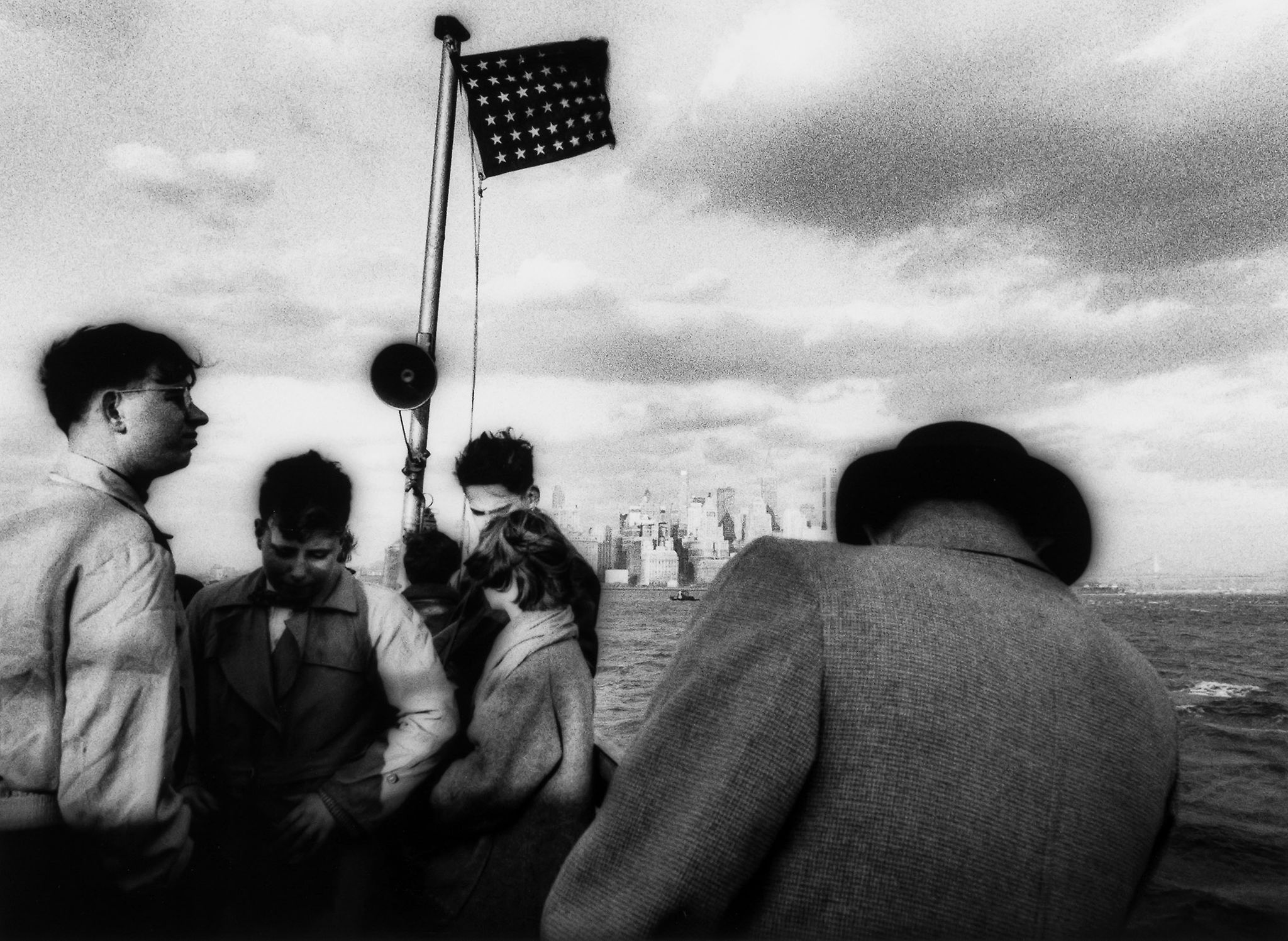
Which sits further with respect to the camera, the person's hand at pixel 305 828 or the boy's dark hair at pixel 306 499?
the boy's dark hair at pixel 306 499

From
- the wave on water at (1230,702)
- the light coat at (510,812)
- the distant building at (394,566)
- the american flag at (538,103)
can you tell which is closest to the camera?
the light coat at (510,812)

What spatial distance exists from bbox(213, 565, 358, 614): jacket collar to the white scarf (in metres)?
0.38

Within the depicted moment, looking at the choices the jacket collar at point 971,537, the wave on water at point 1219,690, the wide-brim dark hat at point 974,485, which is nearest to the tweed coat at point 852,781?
the jacket collar at point 971,537

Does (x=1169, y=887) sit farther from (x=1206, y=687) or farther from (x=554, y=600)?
(x=1206, y=687)

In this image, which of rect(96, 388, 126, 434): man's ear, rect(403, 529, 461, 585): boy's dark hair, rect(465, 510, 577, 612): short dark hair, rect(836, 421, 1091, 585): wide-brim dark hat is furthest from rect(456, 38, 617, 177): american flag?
rect(836, 421, 1091, 585): wide-brim dark hat

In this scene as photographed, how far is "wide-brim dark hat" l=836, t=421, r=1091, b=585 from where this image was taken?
1.64 m

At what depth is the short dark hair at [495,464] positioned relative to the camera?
265cm

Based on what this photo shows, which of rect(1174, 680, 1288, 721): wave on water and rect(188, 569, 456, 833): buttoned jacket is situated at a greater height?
rect(188, 569, 456, 833): buttoned jacket

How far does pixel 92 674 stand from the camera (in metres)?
1.72

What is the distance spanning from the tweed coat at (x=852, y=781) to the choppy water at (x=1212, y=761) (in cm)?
46

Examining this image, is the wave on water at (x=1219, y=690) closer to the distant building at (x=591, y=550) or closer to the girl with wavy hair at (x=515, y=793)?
the distant building at (x=591, y=550)

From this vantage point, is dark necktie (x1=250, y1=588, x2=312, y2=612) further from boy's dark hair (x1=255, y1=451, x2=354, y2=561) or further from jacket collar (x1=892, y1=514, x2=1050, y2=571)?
jacket collar (x1=892, y1=514, x2=1050, y2=571)

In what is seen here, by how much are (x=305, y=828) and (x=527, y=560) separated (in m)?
0.83

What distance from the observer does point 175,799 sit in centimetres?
183
